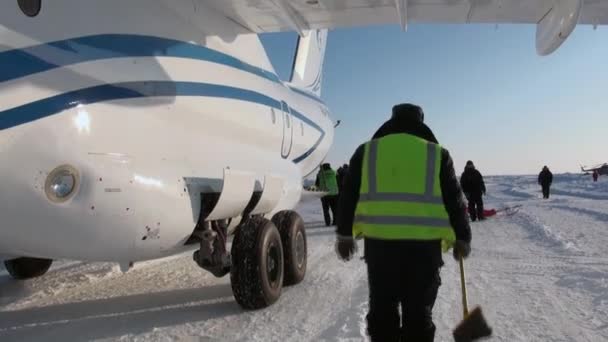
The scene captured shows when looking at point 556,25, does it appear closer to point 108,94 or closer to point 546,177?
point 108,94

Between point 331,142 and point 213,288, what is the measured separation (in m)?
4.33

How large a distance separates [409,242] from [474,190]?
426 inches

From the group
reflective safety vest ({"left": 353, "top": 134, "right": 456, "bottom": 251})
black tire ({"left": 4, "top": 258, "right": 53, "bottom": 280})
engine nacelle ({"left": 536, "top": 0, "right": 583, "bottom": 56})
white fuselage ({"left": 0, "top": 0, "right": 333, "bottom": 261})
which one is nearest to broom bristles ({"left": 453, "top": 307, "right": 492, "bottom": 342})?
reflective safety vest ({"left": 353, "top": 134, "right": 456, "bottom": 251})

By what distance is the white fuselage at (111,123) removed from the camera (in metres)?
3.11

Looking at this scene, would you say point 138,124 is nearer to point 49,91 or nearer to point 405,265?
point 49,91

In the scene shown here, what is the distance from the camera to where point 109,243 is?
136 inches

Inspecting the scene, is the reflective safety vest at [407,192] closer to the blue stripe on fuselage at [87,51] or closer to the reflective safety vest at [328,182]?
the blue stripe on fuselage at [87,51]

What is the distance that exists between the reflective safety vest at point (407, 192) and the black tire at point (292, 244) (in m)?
2.97

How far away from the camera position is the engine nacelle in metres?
3.84

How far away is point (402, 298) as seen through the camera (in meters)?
2.71

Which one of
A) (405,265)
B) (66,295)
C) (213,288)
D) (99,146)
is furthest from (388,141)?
(66,295)

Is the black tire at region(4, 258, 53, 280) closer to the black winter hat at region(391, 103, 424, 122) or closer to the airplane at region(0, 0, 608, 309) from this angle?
the airplane at region(0, 0, 608, 309)

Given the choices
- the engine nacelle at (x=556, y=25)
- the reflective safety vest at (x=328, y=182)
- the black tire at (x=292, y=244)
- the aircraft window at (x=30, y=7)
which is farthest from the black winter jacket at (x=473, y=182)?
the aircraft window at (x=30, y=7)

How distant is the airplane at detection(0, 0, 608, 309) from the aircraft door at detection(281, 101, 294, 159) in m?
0.15
